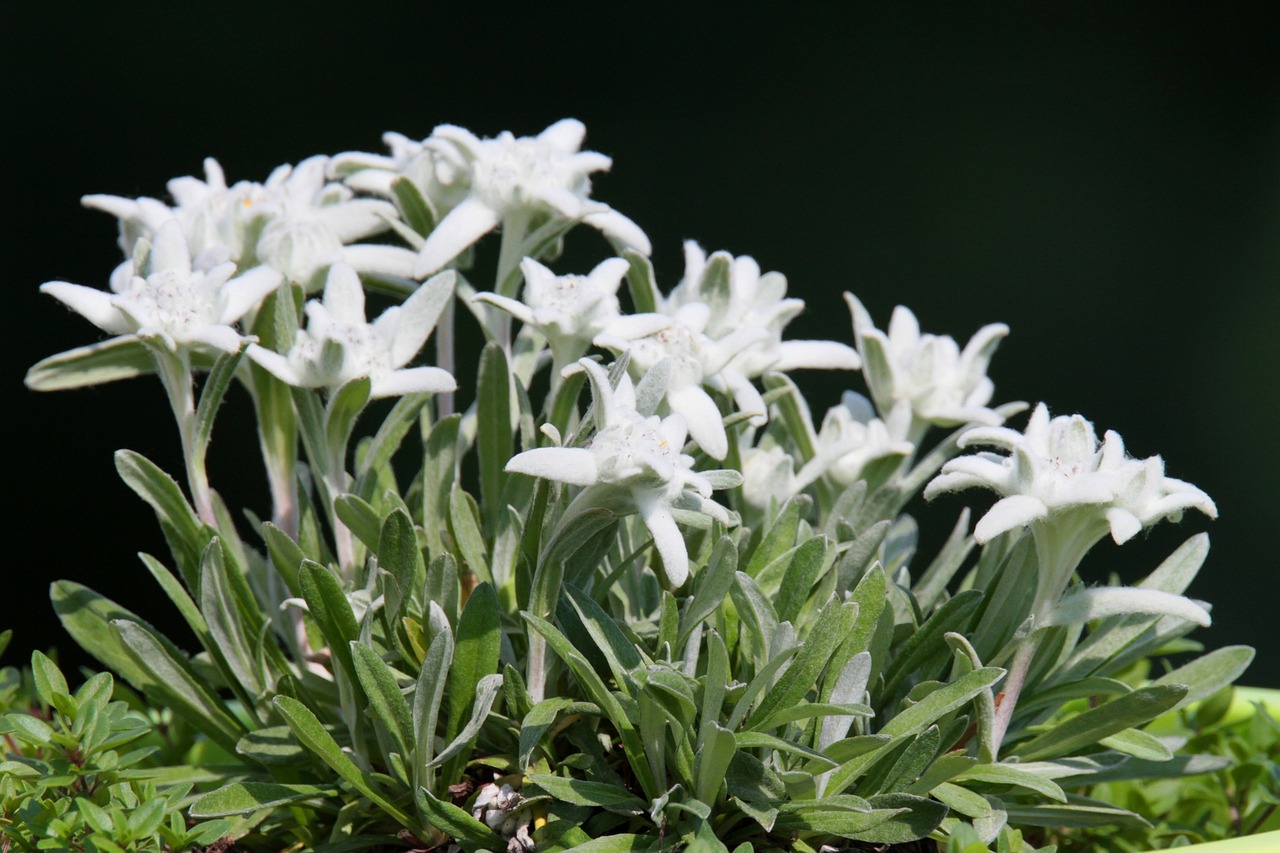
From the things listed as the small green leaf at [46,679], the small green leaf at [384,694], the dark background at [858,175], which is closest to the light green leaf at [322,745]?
the small green leaf at [384,694]

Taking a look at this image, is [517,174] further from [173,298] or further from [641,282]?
[173,298]

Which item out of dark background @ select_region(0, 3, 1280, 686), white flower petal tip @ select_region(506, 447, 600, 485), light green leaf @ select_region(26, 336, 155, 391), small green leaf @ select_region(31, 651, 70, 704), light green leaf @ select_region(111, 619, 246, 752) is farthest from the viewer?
dark background @ select_region(0, 3, 1280, 686)

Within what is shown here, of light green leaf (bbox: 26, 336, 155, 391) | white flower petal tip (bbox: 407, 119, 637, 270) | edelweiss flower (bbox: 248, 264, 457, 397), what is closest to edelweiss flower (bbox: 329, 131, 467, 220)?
white flower petal tip (bbox: 407, 119, 637, 270)

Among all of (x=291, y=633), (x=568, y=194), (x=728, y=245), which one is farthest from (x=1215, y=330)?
(x=291, y=633)

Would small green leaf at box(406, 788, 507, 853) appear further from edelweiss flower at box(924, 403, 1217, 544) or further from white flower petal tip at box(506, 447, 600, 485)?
edelweiss flower at box(924, 403, 1217, 544)

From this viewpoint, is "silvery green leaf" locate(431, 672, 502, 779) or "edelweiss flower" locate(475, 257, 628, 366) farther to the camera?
"edelweiss flower" locate(475, 257, 628, 366)

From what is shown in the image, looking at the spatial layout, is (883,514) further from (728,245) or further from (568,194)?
(728,245)
